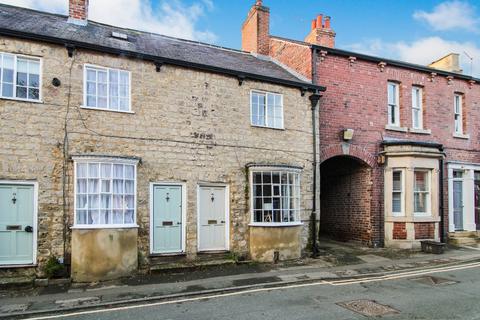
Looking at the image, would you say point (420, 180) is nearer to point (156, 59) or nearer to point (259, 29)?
point (259, 29)

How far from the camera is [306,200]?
1362cm

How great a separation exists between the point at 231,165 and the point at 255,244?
2618 mm

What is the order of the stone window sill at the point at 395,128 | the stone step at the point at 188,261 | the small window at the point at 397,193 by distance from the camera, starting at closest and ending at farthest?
the stone step at the point at 188,261
the small window at the point at 397,193
the stone window sill at the point at 395,128

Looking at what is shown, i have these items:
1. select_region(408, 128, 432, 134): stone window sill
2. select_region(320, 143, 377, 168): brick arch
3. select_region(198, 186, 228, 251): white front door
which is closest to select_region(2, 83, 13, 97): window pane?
select_region(198, 186, 228, 251): white front door

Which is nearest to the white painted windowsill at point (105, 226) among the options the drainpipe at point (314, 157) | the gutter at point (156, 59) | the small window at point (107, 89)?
the small window at point (107, 89)

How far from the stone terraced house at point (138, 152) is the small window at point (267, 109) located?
5 cm

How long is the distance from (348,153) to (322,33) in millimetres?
6382

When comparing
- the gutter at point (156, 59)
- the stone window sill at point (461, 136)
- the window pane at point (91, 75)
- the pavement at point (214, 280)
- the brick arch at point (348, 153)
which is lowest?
the pavement at point (214, 280)

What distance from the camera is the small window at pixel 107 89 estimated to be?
10727 mm

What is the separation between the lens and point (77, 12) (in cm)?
1305

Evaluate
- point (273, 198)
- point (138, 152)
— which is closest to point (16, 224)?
point (138, 152)

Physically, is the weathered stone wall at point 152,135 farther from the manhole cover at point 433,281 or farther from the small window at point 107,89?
the manhole cover at point 433,281

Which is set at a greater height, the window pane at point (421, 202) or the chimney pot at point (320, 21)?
the chimney pot at point (320, 21)

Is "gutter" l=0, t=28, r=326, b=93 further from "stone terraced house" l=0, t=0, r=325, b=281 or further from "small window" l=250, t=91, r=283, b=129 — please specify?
"small window" l=250, t=91, r=283, b=129
